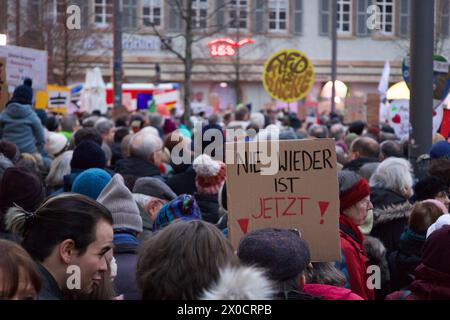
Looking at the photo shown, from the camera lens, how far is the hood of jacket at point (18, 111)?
1062 cm

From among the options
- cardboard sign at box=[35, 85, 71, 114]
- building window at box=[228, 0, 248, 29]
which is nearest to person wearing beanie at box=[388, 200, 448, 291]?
cardboard sign at box=[35, 85, 71, 114]

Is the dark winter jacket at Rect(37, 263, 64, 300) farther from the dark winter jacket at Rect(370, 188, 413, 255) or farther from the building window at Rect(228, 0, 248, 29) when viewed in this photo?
the building window at Rect(228, 0, 248, 29)

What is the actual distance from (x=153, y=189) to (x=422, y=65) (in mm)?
2876

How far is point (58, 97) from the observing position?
20016mm

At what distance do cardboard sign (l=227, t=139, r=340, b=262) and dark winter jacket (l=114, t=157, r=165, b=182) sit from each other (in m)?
3.67

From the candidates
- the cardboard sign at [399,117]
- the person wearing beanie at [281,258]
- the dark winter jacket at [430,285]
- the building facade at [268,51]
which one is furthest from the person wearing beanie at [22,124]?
the building facade at [268,51]

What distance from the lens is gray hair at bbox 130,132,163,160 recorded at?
336 inches

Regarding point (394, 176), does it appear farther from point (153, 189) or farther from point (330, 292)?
point (330, 292)

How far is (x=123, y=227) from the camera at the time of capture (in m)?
4.71

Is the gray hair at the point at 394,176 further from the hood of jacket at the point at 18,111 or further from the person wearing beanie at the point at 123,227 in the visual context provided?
the hood of jacket at the point at 18,111

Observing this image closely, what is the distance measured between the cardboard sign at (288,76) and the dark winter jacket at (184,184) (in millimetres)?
9687

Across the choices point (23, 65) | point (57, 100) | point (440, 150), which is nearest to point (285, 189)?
point (440, 150)

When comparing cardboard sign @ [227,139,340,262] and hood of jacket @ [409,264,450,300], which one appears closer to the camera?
hood of jacket @ [409,264,450,300]
